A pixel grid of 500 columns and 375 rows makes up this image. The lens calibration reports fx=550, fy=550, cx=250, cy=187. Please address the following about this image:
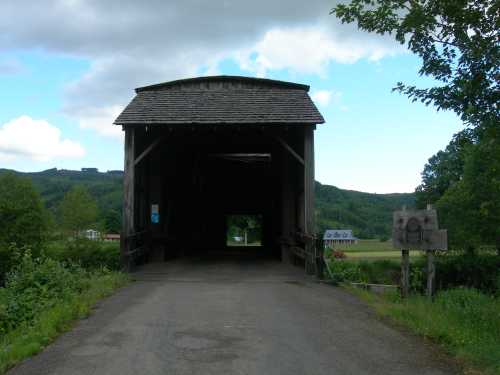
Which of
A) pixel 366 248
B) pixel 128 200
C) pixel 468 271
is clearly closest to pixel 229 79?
pixel 128 200

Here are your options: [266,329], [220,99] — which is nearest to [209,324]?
[266,329]

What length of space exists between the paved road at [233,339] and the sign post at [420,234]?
1302 mm

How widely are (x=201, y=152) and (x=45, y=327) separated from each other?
1358 centimetres

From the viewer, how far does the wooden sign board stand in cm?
902

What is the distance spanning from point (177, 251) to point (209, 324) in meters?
11.8

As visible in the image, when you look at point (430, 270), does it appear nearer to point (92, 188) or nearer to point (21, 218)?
point (21, 218)

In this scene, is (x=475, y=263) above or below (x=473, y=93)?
below

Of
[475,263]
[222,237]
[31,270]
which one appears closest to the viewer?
[31,270]

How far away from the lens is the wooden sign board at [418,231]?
9.02 metres

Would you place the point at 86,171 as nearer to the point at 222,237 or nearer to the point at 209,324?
the point at 222,237

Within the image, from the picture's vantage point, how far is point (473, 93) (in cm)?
632

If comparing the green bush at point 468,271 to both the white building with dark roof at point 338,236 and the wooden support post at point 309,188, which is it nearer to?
the wooden support post at point 309,188

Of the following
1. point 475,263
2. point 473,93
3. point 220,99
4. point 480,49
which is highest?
point 220,99

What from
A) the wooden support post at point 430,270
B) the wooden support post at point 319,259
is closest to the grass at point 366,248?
the wooden support post at point 319,259
